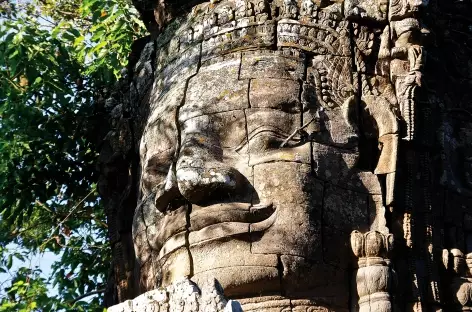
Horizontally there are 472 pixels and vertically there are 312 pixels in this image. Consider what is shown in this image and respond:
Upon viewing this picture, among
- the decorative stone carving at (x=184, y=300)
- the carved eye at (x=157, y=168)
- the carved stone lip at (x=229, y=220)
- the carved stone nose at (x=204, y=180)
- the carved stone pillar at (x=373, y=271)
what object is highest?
the carved eye at (x=157, y=168)

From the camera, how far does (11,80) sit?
15.5m

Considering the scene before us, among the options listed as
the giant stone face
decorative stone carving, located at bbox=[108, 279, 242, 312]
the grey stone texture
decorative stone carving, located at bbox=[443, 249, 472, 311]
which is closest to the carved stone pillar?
the grey stone texture

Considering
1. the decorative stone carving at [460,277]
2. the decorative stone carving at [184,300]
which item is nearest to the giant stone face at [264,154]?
the decorative stone carving at [460,277]

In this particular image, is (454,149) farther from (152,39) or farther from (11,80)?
(11,80)

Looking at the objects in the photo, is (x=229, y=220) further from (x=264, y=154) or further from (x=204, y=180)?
(x=264, y=154)

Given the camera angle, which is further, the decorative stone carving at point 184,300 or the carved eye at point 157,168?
the carved eye at point 157,168

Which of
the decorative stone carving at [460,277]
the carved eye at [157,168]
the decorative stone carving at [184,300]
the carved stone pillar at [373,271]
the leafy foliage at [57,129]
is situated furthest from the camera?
the leafy foliage at [57,129]

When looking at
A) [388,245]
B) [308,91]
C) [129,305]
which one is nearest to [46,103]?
[308,91]

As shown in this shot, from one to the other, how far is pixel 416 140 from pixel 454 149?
0.61 m

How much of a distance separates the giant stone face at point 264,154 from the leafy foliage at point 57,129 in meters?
2.00

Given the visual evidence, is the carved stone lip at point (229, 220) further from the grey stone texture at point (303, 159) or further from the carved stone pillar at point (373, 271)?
the carved stone pillar at point (373, 271)

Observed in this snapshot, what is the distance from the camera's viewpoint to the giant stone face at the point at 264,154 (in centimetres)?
1212

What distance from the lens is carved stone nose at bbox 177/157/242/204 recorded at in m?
12.2

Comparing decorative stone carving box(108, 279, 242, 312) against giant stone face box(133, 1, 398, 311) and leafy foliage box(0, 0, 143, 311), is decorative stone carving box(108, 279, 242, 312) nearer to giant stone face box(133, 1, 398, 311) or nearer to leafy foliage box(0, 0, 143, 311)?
giant stone face box(133, 1, 398, 311)
